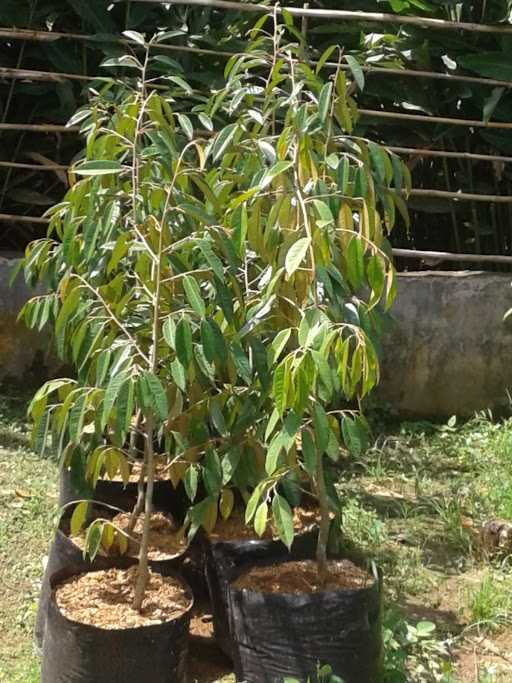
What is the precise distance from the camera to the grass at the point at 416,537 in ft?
11.1

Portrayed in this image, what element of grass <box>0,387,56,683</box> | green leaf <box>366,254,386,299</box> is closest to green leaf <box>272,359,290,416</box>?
green leaf <box>366,254,386,299</box>

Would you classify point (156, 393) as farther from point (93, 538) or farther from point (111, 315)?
point (93, 538)

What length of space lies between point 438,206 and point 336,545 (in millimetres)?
2646

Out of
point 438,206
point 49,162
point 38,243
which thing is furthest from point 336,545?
point 49,162

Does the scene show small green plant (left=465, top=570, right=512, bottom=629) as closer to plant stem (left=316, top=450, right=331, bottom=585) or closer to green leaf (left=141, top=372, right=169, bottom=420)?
plant stem (left=316, top=450, right=331, bottom=585)

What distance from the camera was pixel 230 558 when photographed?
3322mm

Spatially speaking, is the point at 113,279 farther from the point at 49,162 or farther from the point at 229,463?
the point at 49,162

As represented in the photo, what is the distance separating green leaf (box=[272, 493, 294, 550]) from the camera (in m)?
2.73

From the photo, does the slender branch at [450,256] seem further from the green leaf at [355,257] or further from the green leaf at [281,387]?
the green leaf at [281,387]

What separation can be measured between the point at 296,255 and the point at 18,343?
10.6ft

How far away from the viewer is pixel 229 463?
3.16m

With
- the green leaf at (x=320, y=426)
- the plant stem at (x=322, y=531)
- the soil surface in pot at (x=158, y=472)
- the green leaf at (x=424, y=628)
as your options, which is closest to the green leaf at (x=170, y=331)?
the green leaf at (x=320, y=426)

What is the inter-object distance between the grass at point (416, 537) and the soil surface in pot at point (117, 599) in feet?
1.10

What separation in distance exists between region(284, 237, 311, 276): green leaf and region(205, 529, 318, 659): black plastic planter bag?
1.03 metres
